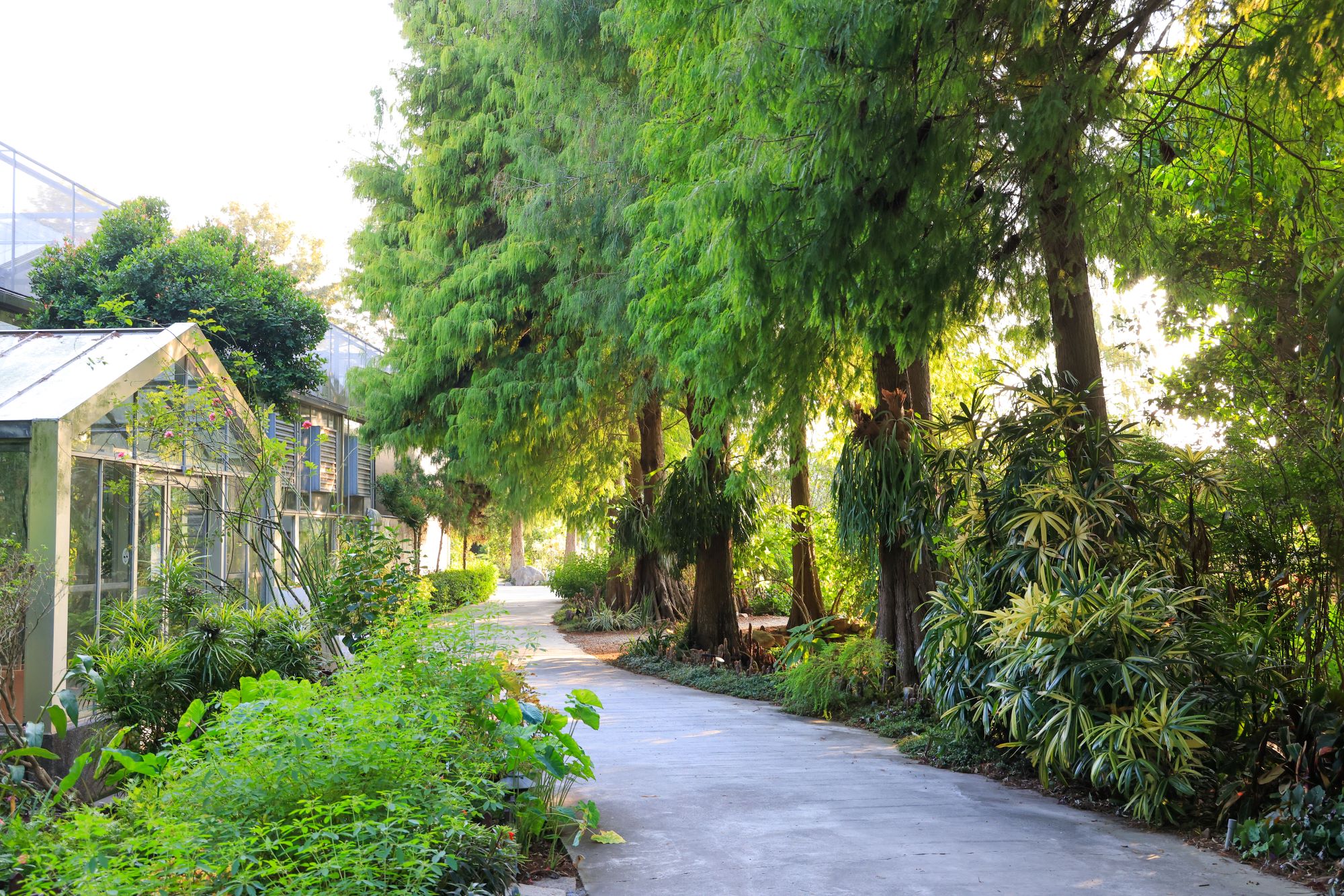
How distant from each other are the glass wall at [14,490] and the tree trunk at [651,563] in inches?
445

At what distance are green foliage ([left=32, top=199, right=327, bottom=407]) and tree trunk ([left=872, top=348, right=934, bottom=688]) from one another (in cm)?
859

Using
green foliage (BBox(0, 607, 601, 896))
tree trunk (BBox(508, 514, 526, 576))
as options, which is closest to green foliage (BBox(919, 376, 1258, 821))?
green foliage (BBox(0, 607, 601, 896))

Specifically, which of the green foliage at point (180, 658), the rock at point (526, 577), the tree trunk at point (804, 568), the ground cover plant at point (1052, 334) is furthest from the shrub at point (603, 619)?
the rock at point (526, 577)

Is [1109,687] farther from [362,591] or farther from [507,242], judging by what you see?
[507,242]

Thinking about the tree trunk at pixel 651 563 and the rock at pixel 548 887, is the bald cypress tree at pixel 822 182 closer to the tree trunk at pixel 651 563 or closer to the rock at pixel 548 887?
the rock at pixel 548 887

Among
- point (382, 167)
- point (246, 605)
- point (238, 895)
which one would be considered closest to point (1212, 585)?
point (238, 895)

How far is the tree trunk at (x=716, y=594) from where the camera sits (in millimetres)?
15609

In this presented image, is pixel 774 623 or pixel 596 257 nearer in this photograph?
pixel 596 257

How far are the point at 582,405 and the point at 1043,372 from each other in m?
9.35

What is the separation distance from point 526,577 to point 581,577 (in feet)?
74.2

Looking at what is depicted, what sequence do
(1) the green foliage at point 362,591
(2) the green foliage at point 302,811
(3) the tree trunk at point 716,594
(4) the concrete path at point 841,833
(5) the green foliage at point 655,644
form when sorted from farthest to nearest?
(5) the green foliage at point 655,644
(3) the tree trunk at point 716,594
(1) the green foliage at point 362,591
(4) the concrete path at point 841,833
(2) the green foliage at point 302,811

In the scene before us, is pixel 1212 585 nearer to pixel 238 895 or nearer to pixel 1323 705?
pixel 1323 705

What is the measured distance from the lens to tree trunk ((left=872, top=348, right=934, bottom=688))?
1038cm

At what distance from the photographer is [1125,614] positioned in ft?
20.6
